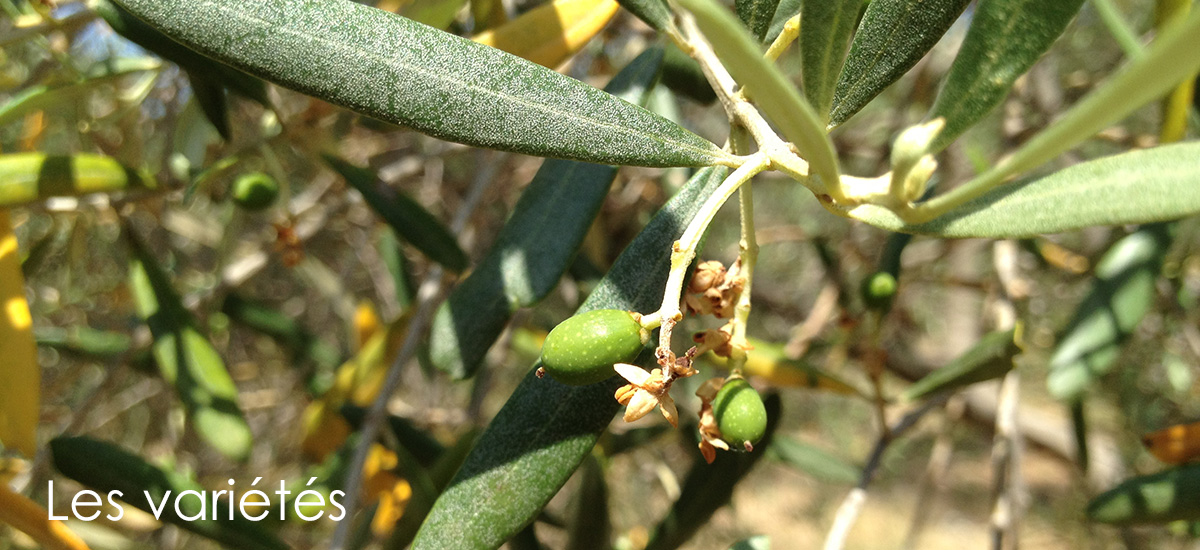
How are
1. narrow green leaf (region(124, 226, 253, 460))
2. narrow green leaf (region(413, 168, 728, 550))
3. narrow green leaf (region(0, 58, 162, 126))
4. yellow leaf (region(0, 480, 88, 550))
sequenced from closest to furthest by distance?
narrow green leaf (region(413, 168, 728, 550)) → yellow leaf (region(0, 480, 88, 550)) → narrow green leaf (region(0, 58, 162, 126)) → narrow green leaf (region(124, 226, 253, 460))

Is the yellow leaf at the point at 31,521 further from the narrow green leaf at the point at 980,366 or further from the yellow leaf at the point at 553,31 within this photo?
the narrow green leaf at the point at 980,366

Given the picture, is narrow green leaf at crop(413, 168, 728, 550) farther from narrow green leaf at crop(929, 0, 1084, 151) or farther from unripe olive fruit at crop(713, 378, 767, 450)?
narrow green leaf at crop(929, 0, 1084, 151)

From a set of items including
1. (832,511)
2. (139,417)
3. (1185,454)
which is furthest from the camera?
(832,511)

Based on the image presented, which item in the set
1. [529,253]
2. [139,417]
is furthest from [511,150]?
[139,417]

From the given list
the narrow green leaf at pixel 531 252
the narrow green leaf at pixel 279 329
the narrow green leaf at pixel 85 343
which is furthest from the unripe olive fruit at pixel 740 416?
the narrow green leaf at pixel 279 329

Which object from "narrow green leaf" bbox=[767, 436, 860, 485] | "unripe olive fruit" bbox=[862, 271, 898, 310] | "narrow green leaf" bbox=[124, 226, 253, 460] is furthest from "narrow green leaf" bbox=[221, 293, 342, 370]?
"unripe olive fruit" bbox=[862, 271, 898, 310]

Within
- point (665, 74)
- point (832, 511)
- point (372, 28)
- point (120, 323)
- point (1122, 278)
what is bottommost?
point (832, 511)

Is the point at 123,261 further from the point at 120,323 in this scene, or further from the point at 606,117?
the point at 606,117
